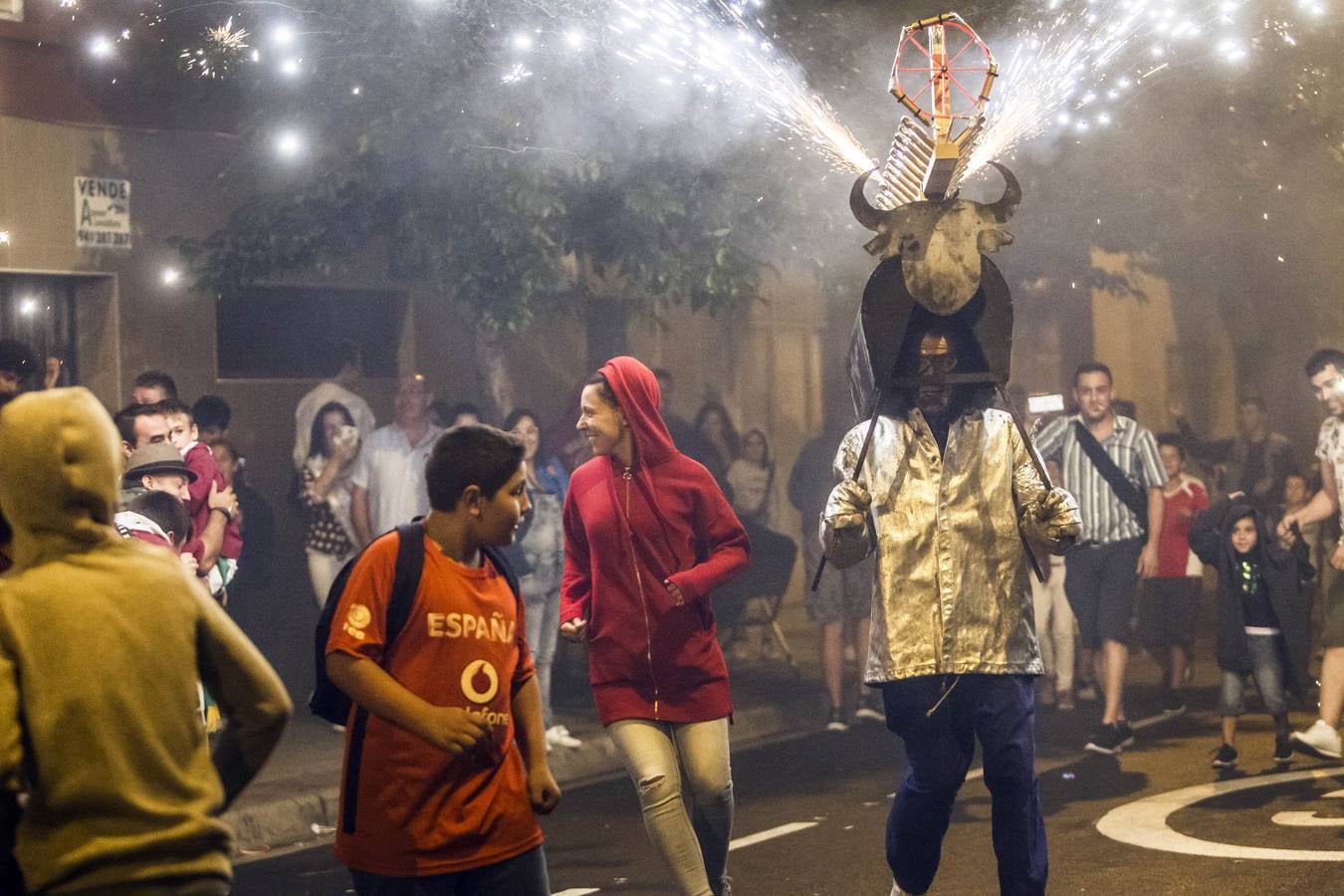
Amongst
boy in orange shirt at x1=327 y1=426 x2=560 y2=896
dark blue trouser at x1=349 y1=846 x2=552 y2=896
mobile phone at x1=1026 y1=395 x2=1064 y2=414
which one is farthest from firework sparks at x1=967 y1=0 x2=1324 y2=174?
dark blue trouser at x1=349 y1=846 x2=552 y2=896

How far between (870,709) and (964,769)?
6107 millimetres

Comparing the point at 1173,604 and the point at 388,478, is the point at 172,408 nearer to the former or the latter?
the point at 388,478

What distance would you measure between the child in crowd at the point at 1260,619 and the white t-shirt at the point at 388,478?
15.2ft

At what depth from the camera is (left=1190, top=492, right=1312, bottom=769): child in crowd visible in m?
9.85

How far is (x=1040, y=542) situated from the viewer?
6.15 meters

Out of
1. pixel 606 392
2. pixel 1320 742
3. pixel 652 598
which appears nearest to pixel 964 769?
pixel 652 598

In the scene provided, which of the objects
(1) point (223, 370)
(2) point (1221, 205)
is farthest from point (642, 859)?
(2) point (1221, 205)

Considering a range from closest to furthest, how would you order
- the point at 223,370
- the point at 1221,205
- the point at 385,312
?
1. the point at 223,370
2. the point at 385,312
3. the point at 1221,205

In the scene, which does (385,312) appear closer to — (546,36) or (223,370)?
(223,370)

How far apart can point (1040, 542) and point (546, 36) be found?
5687 mm

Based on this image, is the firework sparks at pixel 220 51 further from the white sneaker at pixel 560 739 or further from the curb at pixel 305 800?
the white sneaker at pixel 560 739

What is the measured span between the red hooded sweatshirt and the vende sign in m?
7.11

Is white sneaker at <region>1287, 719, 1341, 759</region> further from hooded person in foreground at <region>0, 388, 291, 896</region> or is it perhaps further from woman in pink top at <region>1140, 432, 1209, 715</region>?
hooded person in foreground at <region>0, 388, 291, 896</region>

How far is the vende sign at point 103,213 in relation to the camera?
41.0 ft
